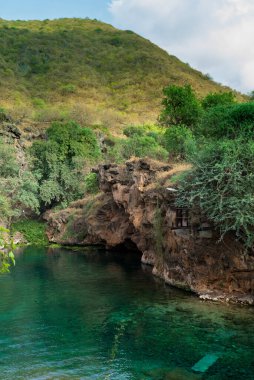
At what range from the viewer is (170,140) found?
3934 centimetres

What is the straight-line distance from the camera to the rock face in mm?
20578

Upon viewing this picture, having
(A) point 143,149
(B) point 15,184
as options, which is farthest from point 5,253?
(B) point 15,184

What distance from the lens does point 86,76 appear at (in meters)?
97.5

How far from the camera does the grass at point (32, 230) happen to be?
159 ft

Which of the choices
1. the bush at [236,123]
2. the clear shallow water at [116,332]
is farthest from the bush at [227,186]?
the clear shallow water at [116,332]

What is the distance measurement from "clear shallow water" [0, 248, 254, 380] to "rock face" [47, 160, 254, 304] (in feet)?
4.15

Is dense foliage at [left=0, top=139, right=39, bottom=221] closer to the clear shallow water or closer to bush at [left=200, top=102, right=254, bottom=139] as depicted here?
the clear shallow water

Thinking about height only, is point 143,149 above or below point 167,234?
above

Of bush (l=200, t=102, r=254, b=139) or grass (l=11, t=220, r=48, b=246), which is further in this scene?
grass (l=11, t=220, r=48, b=246)

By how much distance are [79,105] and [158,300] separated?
58.2 meters

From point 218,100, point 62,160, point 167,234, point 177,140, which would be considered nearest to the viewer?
point 167,234

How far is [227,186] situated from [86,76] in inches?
3284

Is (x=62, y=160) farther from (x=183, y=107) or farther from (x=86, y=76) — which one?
(x=86, y=76)

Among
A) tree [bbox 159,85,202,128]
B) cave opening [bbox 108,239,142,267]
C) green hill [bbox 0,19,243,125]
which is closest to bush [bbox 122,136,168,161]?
tree [bbox 159,85,202,128]
